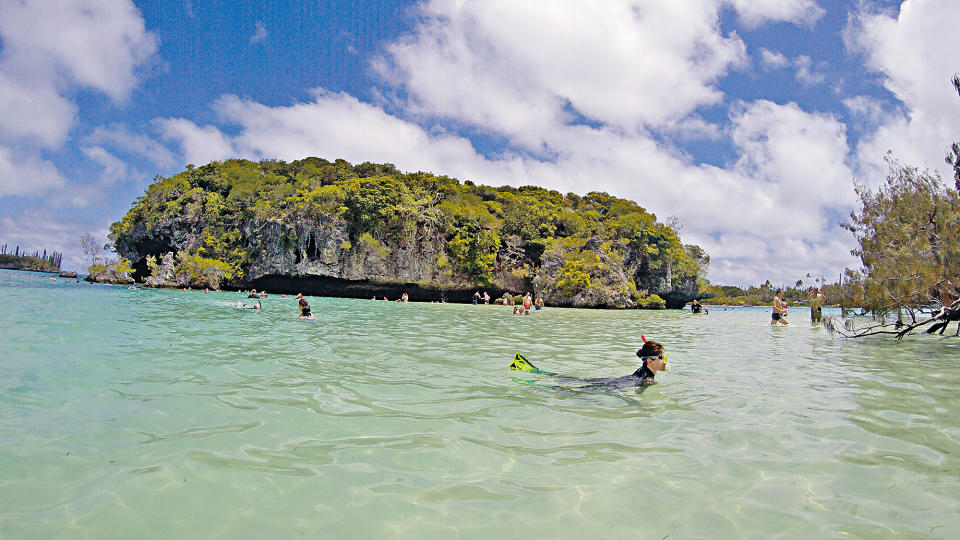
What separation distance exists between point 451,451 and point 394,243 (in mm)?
44198

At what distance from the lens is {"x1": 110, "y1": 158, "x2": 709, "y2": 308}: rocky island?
45344mm

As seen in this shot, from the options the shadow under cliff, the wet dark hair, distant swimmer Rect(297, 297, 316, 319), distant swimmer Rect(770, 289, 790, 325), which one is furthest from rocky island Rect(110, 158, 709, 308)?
the wet dark hair

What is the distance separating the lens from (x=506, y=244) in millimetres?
49188

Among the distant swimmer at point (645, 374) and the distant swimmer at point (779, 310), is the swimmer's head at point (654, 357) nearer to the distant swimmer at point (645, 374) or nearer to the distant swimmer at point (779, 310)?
the distant swimmer at point (645, 374)

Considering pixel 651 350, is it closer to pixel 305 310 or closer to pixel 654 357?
pixel 654 357

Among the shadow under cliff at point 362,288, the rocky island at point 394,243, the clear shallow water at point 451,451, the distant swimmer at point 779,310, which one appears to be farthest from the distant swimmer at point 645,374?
Result: the shadow under cliff at point 362,288

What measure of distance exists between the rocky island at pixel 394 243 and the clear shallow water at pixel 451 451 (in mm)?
37358

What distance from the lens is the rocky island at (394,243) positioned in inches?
1785

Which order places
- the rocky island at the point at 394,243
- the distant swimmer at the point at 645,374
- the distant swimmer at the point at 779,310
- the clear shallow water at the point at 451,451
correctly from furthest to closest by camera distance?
the rocky island at the point at 394,243, the distant swimmer at the point at 779,310, the distant swimmer at the point at 645,374, the clear shallow water at the point at 451,451

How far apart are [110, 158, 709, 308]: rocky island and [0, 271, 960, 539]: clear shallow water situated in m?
37.4

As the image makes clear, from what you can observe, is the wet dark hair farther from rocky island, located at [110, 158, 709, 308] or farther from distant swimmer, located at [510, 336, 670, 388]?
rocky island, located at [110, 158, 709, 308]

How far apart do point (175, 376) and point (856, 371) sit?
1154 cm

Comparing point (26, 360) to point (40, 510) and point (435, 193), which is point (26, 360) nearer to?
point (40, 510)

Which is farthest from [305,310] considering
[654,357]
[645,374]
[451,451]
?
[451,451]
